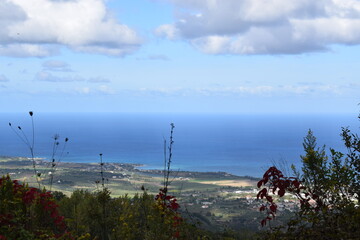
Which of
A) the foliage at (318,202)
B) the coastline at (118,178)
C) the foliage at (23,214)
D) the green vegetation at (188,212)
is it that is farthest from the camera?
the coastline at (118,178)

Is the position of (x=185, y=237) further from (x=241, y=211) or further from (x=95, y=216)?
(x=241, y=211)

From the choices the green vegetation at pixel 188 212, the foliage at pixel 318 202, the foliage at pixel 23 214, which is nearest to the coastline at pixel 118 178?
the green vegetation at pixel 188 212

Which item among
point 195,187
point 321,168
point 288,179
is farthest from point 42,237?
point 195,187

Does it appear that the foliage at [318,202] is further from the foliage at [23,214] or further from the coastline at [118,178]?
the coastline at [118,178]

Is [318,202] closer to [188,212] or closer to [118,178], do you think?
[188,212]

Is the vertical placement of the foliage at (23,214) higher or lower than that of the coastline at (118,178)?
higher

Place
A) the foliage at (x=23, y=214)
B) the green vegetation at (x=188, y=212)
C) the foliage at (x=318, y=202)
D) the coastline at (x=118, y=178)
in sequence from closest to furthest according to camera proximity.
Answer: the foliage at (x=318, y=202) → the green vegetation at (x=188, y=212) → the foliage at (x=23, y=214) → the coastline at (x=118, y=178)

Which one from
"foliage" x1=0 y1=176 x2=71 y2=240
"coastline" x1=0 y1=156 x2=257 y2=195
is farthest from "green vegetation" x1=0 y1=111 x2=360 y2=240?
"coastline" x1=0 y1=156 x2=257 y2=195
